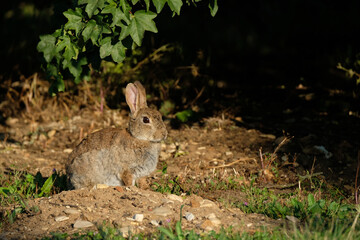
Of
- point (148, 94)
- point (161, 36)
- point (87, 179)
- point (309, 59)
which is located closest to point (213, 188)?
point (87, 179)

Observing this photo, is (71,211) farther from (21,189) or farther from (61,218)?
(21,189)

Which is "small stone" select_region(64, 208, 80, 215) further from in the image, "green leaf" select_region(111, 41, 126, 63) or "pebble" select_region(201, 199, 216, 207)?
"green leaf" select_region(111, 41, 126, 63)

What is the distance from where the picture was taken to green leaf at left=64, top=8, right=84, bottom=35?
4357 mm

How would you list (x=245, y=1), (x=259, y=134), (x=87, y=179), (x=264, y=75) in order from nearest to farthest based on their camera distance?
(x=87, y=179)
(x=259, y=134)
(x=264, y=75)
(x=245, y=1)

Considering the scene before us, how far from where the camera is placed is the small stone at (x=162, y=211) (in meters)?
4.22

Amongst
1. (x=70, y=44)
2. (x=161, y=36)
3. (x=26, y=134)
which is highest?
(x=70, y=44)

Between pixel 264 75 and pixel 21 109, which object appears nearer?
pixel 21 109

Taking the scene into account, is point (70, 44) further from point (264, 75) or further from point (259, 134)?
point (264, 75)

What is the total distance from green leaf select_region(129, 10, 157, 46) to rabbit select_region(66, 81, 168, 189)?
117 centimetres

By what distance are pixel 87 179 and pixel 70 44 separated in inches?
53.5

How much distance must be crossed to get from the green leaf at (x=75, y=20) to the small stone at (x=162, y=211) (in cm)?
162

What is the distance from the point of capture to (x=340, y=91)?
7.67 m

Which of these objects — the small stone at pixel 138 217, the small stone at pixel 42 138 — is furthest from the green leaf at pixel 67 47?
the small stone at pixel 42 138

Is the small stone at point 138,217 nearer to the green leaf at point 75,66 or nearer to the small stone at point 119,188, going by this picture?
the small stone at point 119,188
